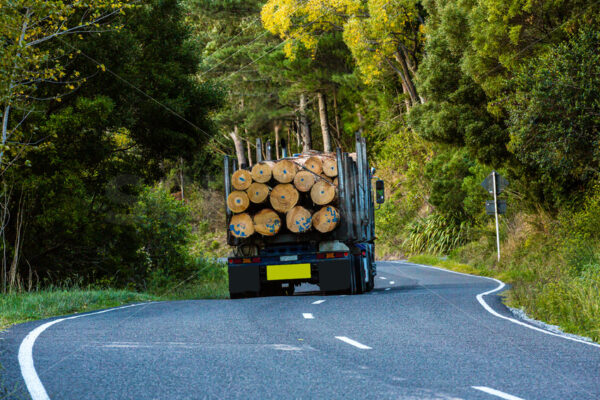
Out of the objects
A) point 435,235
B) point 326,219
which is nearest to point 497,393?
point 326,219

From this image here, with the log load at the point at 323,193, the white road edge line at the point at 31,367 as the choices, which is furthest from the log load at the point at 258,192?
the white road edge line at the point at 31,367

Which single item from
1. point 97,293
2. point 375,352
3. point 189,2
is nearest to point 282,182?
point 97,293

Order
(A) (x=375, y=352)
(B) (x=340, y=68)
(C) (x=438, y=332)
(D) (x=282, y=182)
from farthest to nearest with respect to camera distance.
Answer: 1. (B) (x=340, y=68)
2. (D) (x=282, y=182)
3. (C) (x=438, y=332)
4. (A) (x=375, y=352)

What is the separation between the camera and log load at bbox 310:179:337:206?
15938mm

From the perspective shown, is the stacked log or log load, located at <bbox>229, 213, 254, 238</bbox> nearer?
the stacked log

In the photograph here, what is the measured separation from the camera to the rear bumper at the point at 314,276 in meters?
15.9

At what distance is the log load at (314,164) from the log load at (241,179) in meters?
1.23

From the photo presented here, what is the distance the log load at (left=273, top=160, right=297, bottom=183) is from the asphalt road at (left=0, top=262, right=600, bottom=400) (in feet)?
12.4

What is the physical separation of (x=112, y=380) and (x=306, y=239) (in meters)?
9.56

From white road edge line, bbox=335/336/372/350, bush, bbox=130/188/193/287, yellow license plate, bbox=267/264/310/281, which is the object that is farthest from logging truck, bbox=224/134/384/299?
bush, bbox=130/188/193/287

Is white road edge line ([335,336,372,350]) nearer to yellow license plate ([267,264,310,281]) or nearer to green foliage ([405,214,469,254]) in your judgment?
yellow license plate ([267,264,310,281])

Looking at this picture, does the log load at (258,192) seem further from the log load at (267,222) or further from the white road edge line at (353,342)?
the white road edge line at (353,342)

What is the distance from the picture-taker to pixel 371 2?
34.5m

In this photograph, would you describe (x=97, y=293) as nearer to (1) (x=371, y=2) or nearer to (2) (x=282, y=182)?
(2) (x=282, y=182)
